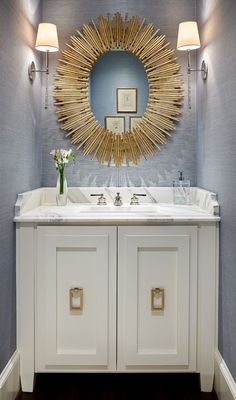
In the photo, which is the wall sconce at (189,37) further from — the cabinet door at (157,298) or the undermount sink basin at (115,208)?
the cabinet door at (157,298)

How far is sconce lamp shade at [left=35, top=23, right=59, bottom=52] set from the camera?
238cm

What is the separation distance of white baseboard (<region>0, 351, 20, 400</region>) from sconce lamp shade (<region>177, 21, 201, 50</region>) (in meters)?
1.80

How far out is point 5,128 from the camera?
1949 millimetres

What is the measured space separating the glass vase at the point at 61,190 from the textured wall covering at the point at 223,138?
30.9 inches

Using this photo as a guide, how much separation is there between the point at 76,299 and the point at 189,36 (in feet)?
4.91

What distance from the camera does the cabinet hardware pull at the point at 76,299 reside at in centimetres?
209

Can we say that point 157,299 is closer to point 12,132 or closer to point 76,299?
point 76,299

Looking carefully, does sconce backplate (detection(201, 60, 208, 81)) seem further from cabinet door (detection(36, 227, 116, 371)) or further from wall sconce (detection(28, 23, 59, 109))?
cabinet door (detection(36, 227, 116, 371))

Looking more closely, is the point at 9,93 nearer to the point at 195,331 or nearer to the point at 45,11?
the point at 45,11

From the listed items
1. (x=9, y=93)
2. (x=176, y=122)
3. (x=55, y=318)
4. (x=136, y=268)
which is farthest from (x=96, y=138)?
(x=55, y=318)

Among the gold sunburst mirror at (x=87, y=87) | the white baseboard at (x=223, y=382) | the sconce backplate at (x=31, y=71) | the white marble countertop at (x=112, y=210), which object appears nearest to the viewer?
the white baseboard at (x=223, y=382)

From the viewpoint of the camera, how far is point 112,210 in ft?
8.00

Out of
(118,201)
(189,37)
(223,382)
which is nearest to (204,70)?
(189,37)

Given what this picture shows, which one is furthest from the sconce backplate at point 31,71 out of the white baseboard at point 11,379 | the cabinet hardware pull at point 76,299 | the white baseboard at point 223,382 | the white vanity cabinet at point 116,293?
the white baseboard at point 223,382
